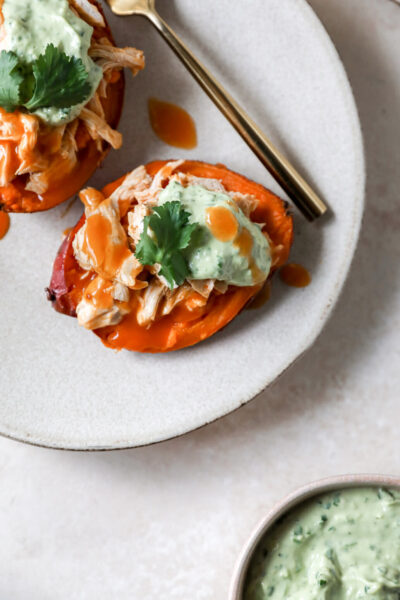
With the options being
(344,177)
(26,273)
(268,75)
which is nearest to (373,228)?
(344,177)

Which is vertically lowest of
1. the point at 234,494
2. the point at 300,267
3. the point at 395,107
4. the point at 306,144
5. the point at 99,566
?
the point at 99,566

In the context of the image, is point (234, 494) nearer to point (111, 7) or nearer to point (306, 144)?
point (306, 144)

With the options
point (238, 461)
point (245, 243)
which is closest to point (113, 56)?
point (245, 243)

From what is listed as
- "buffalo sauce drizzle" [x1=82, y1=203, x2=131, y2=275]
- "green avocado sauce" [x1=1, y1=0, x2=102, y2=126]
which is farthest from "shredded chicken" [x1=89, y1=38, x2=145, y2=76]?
"buffalo sauce drizzle" [x1=82, y1=203, x2=131, y2=275]

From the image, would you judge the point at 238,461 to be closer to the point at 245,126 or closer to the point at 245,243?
the point at 245,243

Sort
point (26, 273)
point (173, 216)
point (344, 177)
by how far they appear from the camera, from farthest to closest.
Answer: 1. point (26, 273)
2. point (344, 177)
3. point (173, 216)
